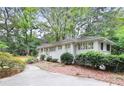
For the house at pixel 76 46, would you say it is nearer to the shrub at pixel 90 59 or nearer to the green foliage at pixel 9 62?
the shrub at pixel 90 59

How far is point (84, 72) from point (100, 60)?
395 mm

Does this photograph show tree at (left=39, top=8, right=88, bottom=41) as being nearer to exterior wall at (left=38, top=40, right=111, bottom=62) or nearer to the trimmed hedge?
exterior wall at (left=38, top=40, right=111, bottom=62)

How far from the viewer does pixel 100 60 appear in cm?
478

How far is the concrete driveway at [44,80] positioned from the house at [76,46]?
1.25 ft

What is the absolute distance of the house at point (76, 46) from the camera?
15.3 feet

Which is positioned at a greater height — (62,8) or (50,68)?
(62,8)

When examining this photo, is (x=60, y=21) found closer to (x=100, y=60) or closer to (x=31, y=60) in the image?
(x=31, y=60)

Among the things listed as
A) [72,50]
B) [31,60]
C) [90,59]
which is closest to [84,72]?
[90,59]

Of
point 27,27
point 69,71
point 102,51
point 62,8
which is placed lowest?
point 69,71
